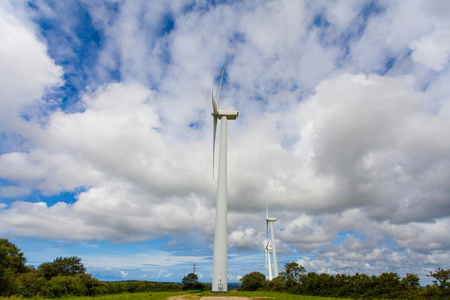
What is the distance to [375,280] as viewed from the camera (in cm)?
4875

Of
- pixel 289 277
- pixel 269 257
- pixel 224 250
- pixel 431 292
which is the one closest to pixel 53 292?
pixel 224 250

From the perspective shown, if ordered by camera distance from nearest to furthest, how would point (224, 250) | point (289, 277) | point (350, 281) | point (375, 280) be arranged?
point (224, 250) < point (375, 280) < point (350, 281) < point (289, 277)

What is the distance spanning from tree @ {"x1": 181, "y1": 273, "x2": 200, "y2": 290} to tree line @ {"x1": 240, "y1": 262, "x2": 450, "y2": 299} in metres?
24.8

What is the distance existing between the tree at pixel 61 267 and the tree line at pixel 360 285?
63740 mm

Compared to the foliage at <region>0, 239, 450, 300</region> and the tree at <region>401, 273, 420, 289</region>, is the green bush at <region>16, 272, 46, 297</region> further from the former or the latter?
the tree at <region>401, 273, 420, 289</region>

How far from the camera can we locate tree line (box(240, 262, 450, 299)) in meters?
37.0

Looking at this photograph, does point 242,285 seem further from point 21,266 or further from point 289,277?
point 21,266

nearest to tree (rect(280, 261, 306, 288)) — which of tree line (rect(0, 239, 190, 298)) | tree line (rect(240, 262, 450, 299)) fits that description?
tree line (rect(240, 262, 450, 299))

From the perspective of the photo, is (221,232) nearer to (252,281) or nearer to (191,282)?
(191,282)

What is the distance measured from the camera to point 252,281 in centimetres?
9438

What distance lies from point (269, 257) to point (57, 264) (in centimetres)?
8209

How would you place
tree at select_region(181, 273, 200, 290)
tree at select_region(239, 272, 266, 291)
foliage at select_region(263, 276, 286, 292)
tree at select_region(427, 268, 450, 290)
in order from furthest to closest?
tree at select_region(239, 272, 266, 291) → tree at select_region(181, 273, 200, 290) → foliage at select_region(263, 276, 286, 292) → tree at select_region(427, 268, 450, 290)

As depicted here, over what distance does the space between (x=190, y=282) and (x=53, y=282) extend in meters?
44.8

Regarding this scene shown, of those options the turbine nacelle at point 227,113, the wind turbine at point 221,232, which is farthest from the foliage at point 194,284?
the turbine nacelle at point 227,113
